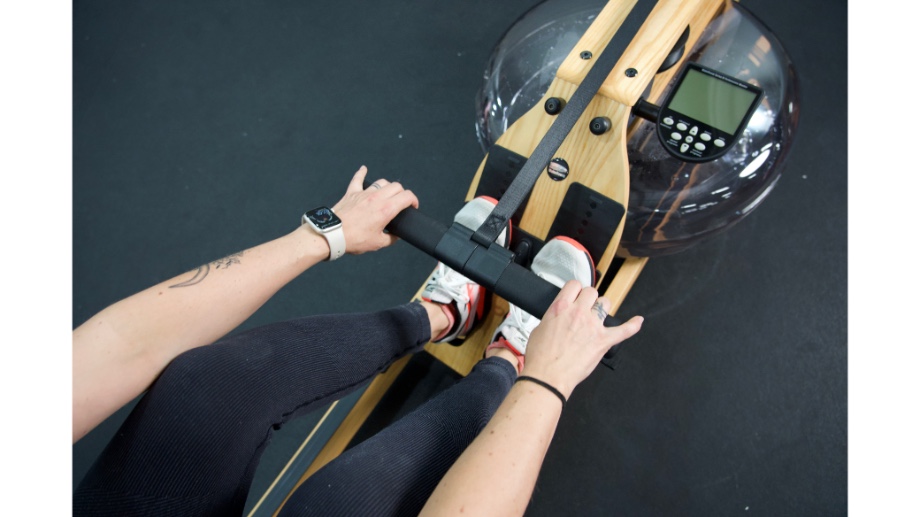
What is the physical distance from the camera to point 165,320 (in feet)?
2.55

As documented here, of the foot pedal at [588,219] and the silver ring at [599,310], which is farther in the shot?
the foot pedal at [588,219]

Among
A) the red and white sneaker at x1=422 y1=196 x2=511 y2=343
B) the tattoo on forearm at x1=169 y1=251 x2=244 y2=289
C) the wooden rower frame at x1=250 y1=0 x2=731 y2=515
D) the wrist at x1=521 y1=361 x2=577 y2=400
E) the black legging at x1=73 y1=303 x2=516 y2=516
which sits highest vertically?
the wooden rower frame at x1=250 y1=0 x2=731 y2=515

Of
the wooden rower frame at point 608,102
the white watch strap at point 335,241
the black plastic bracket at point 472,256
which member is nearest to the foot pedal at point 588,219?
the wooden rower frame at point 608,102

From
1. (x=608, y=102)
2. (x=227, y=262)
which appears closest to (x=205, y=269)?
(x=227, y=262)

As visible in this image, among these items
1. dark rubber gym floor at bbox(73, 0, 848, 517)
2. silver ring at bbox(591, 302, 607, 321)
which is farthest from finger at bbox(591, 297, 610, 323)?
dark rubber gym floor at bbox(73, 0, 848, 517)

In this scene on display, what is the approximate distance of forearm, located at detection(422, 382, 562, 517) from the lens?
0.65m

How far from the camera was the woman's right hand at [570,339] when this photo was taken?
0.74 m

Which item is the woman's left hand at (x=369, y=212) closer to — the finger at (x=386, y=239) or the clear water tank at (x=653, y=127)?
the finger at (x=386, y=239)

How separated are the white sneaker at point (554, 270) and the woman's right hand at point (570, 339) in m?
0.23

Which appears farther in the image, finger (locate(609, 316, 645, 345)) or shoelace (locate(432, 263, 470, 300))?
shoelace (locate(432, 263, 470, 300))

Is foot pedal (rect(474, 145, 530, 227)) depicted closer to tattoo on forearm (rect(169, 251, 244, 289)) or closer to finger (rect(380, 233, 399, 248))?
A: finger (rect(380, 233, 399, 248))

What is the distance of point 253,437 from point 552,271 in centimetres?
52

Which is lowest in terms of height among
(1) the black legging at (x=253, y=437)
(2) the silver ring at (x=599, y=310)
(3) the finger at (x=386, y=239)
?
(1) the black legging at (x=253, y=437)

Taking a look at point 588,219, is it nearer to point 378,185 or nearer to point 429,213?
point 378,185
